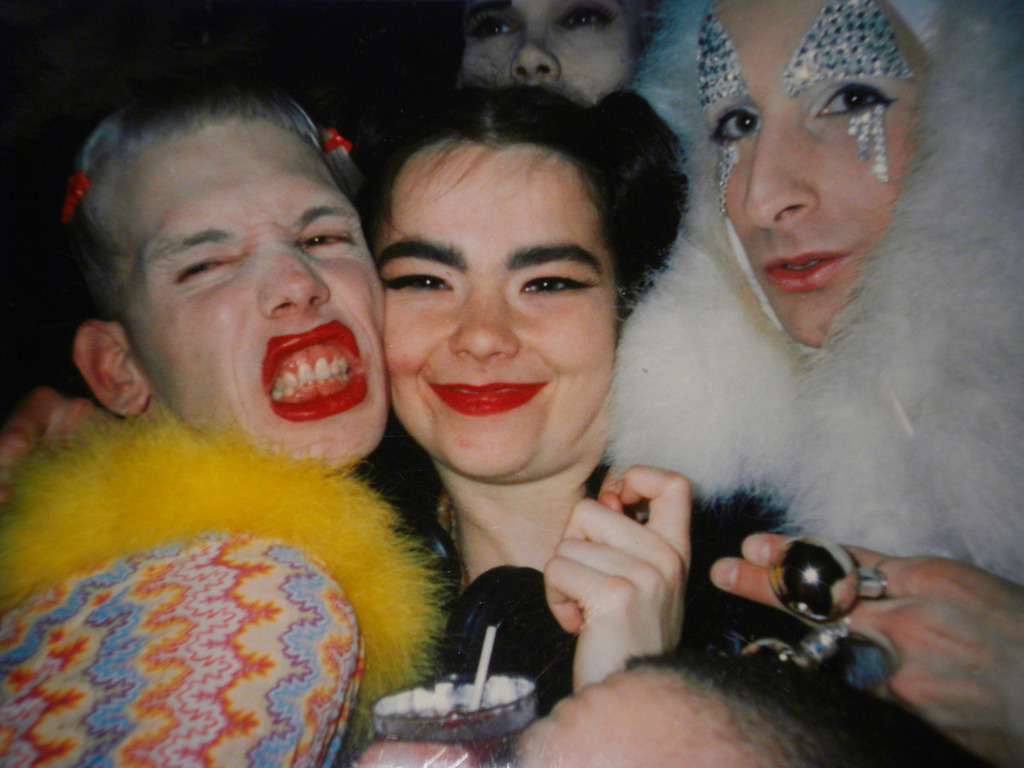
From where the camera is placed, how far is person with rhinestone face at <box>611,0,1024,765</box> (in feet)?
2.12

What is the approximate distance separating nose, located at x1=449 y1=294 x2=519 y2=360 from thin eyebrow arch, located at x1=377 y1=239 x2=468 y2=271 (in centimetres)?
6

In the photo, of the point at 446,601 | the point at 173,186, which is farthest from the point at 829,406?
the point at 173,186

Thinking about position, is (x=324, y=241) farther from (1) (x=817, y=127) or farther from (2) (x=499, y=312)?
(1) (x=817, y=127)

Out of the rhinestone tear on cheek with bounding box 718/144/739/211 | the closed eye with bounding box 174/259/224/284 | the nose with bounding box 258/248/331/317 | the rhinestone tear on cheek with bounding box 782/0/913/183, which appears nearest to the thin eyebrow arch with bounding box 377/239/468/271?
the nose with bounding box 258/248/331/317

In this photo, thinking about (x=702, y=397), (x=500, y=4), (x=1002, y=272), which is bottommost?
(x=702, y=397)

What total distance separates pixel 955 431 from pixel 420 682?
750 mm

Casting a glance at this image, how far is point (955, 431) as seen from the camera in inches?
26.6

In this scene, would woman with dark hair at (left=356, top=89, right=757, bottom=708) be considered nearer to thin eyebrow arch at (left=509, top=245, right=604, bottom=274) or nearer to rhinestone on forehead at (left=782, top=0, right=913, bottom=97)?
thin eyebrow arch at (left=509, top=245, right=604, bottom=274)

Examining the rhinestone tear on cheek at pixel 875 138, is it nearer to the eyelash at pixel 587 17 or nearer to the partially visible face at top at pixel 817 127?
the partially visible face at top at pixel 817 127

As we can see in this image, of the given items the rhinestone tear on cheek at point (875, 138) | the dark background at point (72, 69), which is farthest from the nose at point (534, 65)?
the rhinestone tear on cheek at point (875, 138)

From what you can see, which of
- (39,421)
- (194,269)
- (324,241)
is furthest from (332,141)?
(39,421)

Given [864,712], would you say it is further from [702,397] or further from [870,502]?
[702,397]

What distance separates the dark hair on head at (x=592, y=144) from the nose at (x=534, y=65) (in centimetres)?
3

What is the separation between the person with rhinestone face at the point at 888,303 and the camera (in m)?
0.65
